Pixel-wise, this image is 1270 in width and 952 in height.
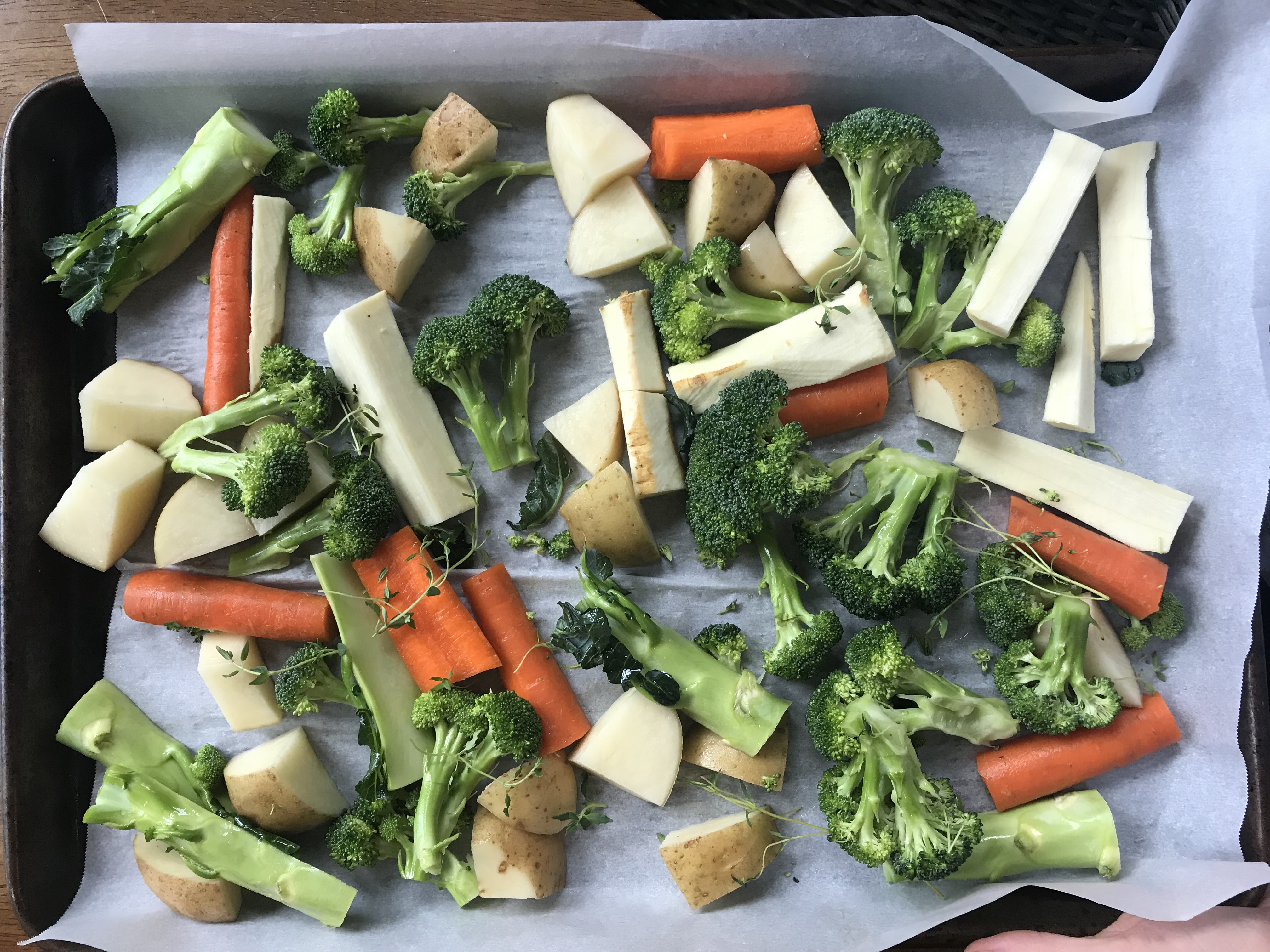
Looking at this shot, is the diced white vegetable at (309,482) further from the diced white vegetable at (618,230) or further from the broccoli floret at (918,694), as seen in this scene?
the broccoli floret at (918,694)

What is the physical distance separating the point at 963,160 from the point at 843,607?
1511 millimetres

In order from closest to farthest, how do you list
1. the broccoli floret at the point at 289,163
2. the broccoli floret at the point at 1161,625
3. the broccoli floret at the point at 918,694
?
the broccoli floret at the point at 918,694, the broccoli floret at the point at 1161,625, the broccoli floret at the point at 289,163

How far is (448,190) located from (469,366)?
56 cm

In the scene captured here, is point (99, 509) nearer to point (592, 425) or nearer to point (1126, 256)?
point (592, 425)

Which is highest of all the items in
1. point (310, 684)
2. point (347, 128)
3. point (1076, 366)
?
point (347, 128)

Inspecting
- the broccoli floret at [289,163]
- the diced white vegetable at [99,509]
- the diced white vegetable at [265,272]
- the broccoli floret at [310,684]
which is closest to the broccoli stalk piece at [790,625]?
the broccoli floret at [310,684]

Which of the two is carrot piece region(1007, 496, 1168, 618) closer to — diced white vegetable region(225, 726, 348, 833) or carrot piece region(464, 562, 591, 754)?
carrot piece region(464, 562, 591, 754)

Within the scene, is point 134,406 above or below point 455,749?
above

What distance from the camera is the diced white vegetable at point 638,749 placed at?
252cm

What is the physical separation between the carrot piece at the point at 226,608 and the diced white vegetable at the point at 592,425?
3.06 ft

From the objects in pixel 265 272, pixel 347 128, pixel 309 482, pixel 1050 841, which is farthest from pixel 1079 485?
pixel 265 272

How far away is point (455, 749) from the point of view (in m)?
2.51

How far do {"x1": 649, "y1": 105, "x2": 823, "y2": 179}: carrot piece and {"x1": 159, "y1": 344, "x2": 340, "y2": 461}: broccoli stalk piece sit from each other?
51.0 inches

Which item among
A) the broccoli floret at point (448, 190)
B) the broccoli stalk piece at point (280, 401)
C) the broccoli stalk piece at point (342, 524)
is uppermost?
the broccoli floret at point (448, 190)
